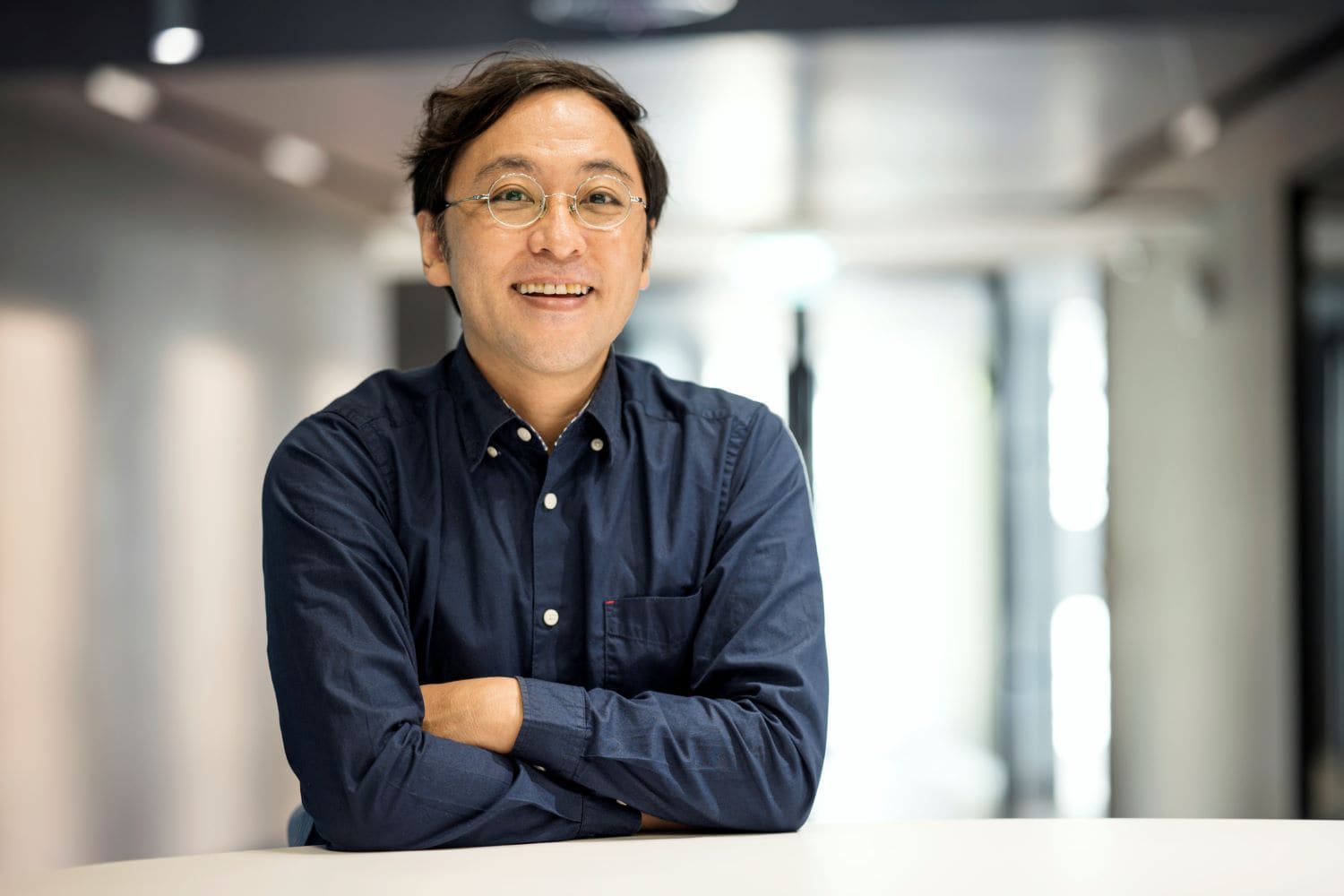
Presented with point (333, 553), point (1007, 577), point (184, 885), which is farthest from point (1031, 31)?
point (1007, 577)

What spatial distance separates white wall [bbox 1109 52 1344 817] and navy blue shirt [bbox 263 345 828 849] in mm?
3881

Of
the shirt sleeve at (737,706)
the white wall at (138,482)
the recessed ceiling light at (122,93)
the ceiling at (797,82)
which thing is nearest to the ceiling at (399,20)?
the ceiling at (797,82)

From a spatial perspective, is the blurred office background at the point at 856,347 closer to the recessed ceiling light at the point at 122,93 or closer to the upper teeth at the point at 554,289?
the recessed ceiling light at the point at 122,93

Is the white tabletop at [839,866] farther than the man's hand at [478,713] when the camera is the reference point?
No

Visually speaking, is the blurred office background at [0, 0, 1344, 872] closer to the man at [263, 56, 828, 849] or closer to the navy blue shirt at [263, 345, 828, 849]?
the man at [263, 56, 828, 849]

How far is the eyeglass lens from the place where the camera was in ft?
5.04

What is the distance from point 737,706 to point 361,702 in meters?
0.40

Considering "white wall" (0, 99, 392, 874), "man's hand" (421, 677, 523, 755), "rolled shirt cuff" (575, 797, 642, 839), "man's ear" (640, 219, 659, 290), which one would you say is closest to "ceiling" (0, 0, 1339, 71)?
"white wall" (0, 99, 392, 874)

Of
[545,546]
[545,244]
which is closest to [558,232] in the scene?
[545,244]

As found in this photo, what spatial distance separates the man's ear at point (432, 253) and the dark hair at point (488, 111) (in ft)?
0.04

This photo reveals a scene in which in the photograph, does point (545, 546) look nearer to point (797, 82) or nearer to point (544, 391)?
point (544, 391)

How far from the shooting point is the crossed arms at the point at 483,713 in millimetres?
1314

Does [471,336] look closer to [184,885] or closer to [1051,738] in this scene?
[184,885]

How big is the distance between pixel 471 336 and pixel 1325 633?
15.5 ft
